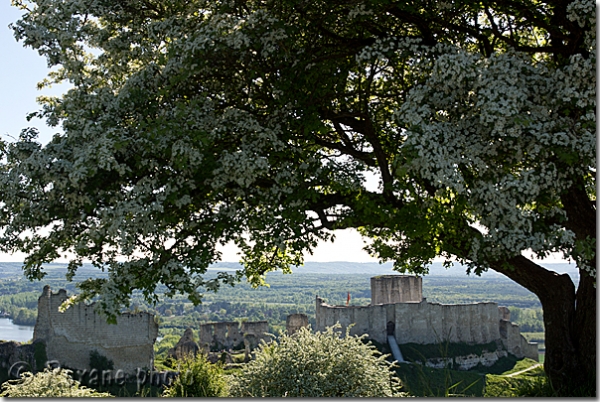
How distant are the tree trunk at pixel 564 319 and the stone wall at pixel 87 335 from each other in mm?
23607

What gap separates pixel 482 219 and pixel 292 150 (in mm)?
2887

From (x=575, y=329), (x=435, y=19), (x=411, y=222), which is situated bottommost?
(x=575, y=329)

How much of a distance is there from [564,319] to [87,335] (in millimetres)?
25546

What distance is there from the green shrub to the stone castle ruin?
1138 inches

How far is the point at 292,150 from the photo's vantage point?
935cm

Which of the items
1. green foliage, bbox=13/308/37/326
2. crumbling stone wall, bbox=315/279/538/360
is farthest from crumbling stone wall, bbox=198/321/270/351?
green foliage, bbox=13/308/37/326

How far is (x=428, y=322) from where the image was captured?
142ft

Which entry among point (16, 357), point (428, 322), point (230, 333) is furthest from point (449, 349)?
point (16, 357)

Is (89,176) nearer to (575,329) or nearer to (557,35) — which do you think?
(557,35)

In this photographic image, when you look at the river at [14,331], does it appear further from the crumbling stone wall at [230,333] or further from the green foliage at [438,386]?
the green foliage at [438,386]

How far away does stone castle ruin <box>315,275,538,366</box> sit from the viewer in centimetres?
4227

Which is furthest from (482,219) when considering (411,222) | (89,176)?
(89,176)

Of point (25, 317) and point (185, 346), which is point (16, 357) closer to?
point (25, 317)

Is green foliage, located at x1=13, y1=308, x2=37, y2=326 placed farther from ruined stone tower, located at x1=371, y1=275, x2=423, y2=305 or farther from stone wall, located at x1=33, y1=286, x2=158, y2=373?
ruined stone tower, located at x1=371, y1=275, x2=423, y2=305
